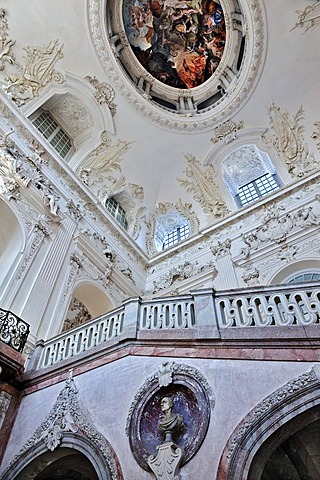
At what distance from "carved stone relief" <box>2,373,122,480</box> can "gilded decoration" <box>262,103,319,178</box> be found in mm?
10399

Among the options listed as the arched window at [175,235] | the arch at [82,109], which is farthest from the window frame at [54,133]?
the arched window at [175,235]

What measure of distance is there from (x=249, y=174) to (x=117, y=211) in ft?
20.3

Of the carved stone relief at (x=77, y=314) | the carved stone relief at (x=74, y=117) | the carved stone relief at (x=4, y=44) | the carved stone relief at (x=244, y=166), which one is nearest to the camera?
the carved stone relief at (x=4, y=44)

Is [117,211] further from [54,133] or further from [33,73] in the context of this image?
[33,73]

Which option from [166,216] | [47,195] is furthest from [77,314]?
[166,216]

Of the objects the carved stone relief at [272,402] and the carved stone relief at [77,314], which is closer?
the carved stone relief at [272,402]

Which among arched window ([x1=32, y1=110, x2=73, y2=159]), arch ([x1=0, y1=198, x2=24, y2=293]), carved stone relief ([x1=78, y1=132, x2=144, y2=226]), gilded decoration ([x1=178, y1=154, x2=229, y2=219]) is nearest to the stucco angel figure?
arch ([x1=0, y1=198, x2=24, y2=293])

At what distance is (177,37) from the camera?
1410 centimetres

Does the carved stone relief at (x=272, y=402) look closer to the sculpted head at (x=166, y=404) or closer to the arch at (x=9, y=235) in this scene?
the sculpted head at (x=166, y=404)

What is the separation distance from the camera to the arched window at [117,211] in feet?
47.3

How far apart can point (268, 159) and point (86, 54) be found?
858cm

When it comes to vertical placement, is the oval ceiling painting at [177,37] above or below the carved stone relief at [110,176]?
above

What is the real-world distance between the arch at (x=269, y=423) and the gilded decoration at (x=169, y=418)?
39 centimetres

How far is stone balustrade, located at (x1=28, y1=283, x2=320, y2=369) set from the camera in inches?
160
